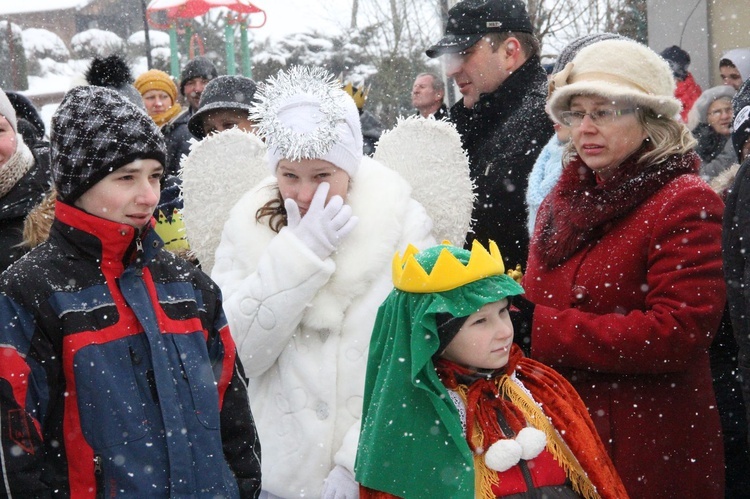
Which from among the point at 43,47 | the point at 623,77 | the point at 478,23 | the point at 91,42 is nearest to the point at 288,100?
the point at 623,77

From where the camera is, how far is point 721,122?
23.7ft

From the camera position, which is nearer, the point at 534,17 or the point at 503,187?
the point at 503,187

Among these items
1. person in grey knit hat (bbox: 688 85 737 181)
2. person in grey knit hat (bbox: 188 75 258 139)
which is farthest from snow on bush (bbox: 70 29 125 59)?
person in grey knit hat (bbox: 188 75 258 139)

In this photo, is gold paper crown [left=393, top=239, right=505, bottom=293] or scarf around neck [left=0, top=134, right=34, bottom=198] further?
scarf around neck [left=0, top=134, right=34, bottom=198]

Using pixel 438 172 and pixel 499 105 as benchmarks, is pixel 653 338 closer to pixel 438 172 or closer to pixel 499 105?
pixel 438 172

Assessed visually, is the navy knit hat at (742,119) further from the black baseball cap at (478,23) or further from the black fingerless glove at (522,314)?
the black baseball cap at (478,23)

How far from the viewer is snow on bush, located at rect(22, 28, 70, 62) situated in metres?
22.3

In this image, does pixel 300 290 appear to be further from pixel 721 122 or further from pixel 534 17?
pixel 534 17

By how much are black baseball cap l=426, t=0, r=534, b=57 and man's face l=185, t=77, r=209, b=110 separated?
3.74m

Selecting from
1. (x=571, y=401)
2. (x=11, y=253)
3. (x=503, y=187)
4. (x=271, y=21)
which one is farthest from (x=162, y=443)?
(x=271, y=21)

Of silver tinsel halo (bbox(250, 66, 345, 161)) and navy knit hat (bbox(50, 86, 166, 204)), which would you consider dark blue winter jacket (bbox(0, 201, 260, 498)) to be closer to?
navy knit hat (bbox(50, 86, 166, 204))

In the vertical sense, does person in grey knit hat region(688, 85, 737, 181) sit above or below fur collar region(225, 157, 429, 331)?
below

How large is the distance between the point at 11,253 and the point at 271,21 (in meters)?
18.5

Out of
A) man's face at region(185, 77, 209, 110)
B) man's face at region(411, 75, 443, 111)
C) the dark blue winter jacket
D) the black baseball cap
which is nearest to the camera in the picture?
the dark blue winter jacket
